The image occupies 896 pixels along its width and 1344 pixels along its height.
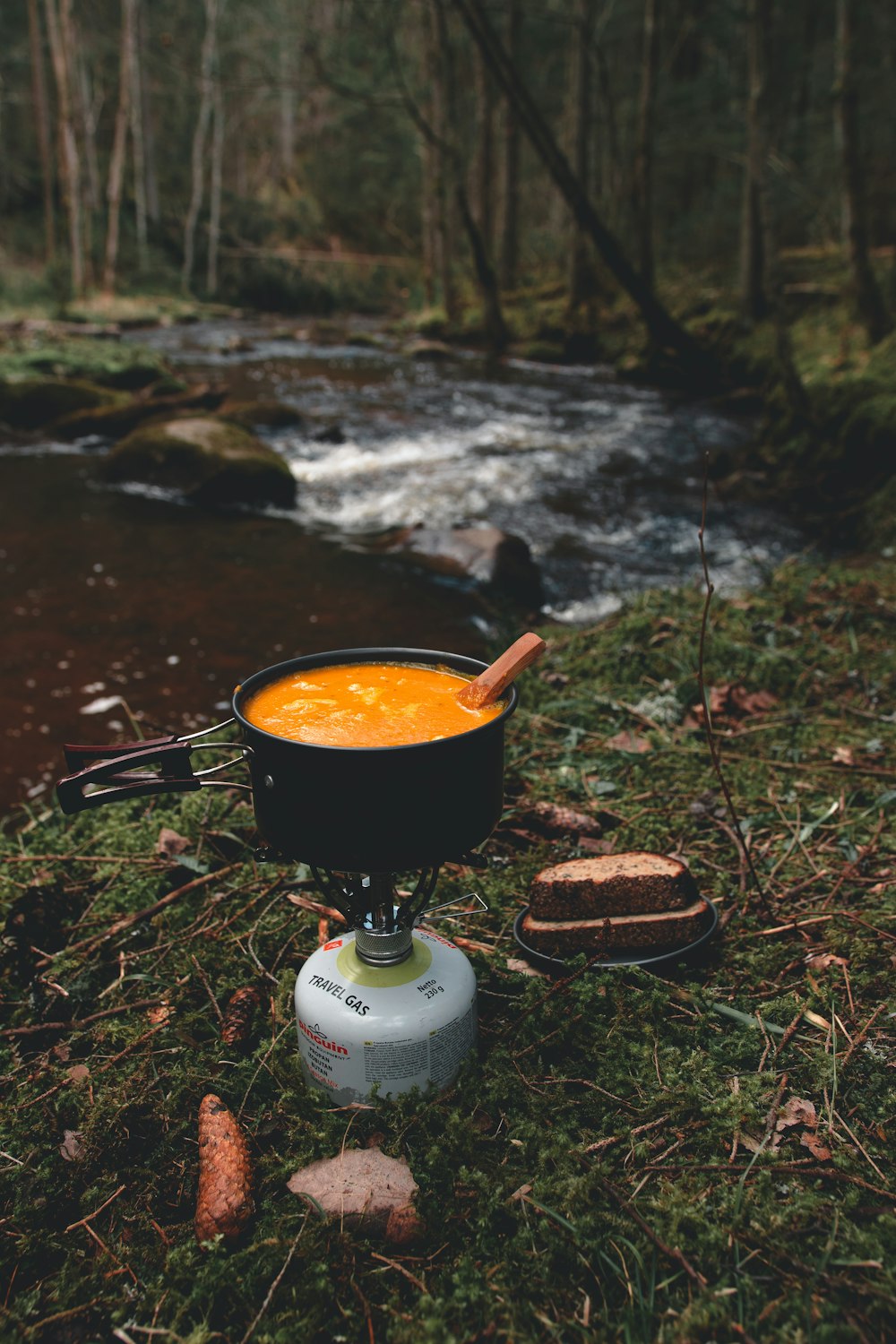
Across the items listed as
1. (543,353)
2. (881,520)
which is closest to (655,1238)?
(881,520)

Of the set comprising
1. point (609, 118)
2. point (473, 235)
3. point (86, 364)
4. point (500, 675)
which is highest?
point (609, 118)

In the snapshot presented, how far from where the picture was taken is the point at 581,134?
673 inches

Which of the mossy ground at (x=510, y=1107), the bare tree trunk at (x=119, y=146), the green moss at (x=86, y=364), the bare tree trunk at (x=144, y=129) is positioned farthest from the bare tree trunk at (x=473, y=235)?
the mossy ground at (x=510, y=1107)

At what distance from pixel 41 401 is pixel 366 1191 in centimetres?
1135

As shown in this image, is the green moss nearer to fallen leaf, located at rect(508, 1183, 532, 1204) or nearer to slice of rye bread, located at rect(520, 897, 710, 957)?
slice of rye bread, located at rect(520, 897, 710, 957)

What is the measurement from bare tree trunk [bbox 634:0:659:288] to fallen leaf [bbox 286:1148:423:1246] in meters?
15.5

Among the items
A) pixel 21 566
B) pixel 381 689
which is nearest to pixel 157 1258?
pixel 381 689

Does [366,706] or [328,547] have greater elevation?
[366,706]

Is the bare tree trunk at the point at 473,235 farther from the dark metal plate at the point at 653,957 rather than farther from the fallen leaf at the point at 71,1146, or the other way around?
the fallen leaf at the point at 71,1146

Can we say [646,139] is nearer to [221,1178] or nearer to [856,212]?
[856,212]

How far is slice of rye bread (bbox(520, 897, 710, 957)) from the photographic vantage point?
7.49ft

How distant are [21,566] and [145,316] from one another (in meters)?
18.2

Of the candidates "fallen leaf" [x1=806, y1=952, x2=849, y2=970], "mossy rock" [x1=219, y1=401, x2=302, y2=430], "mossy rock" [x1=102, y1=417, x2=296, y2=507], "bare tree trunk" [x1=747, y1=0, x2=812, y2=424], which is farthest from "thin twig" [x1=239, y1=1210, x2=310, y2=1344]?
"mossy rock" [x1=219, y1=401, x2=302, y2=430]

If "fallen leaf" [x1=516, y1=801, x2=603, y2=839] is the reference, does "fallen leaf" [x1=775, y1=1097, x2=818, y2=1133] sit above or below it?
above
